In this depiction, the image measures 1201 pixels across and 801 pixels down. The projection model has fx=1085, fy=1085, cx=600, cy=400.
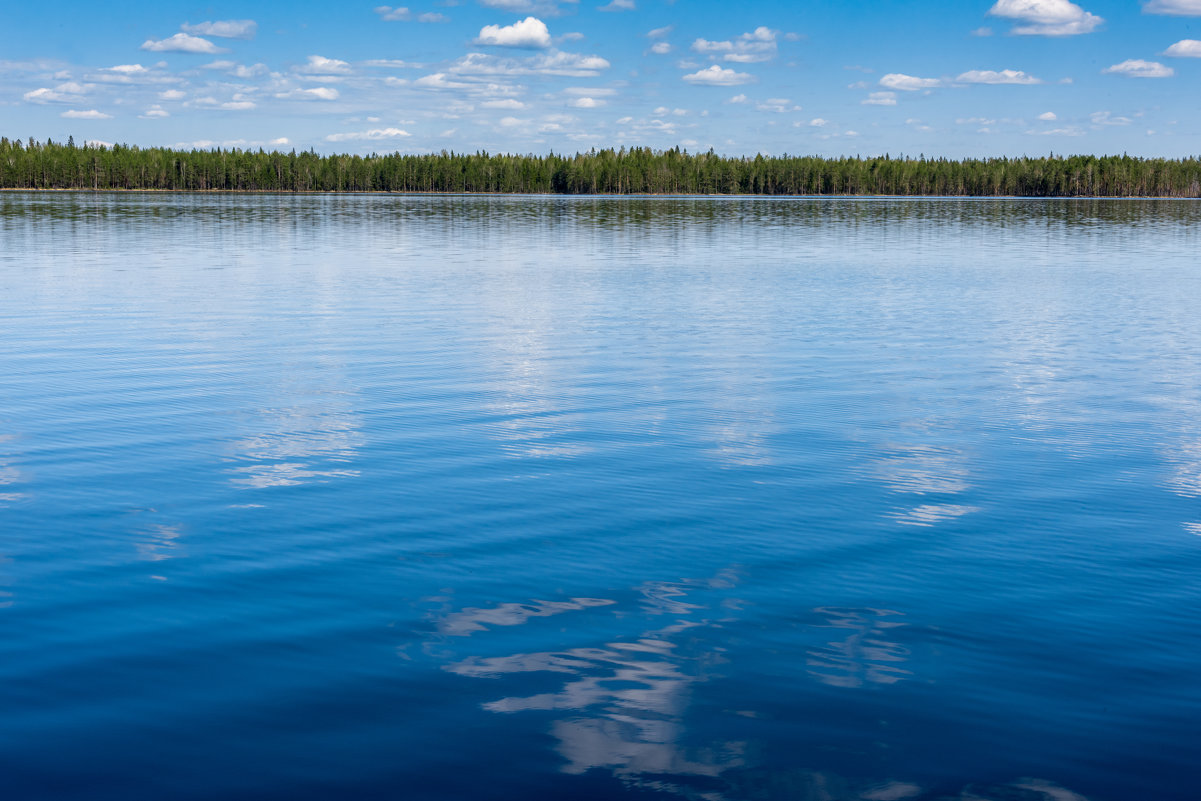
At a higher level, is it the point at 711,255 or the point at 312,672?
the point at 711,255

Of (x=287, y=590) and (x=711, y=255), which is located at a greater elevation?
(x=711, y=255)

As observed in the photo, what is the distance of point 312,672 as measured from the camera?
7395 millimetres

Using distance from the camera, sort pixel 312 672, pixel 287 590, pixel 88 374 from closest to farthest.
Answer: pixel 312 672 → pixel 287 590 → pixel 88 374

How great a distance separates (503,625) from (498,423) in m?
7.42

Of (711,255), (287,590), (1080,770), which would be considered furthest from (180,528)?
(711,255)

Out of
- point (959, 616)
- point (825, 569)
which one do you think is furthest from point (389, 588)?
point (959, 616)

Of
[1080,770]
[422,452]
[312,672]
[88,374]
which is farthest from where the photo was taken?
[88,374]

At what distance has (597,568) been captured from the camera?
9.53m

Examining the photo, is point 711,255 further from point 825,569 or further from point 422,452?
point 825,569

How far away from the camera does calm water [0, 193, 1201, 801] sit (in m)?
6.38

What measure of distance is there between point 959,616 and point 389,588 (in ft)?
15.1

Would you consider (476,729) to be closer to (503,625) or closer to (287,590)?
(503,625)

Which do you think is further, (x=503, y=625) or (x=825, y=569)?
(x=825, y=569)

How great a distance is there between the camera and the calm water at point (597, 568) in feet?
20.9
